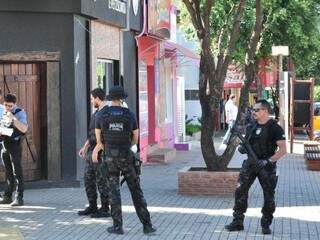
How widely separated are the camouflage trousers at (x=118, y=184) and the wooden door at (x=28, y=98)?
474 cm

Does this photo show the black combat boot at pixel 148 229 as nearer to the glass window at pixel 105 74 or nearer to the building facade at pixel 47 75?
the building facade at pixel 47 75

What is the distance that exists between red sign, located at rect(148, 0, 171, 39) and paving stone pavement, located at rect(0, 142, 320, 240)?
20.1ft

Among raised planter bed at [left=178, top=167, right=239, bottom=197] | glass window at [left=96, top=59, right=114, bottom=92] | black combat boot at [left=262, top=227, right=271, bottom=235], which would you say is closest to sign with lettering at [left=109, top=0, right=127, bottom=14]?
glass window at [left=96, top=59, right=114, bottom=92]

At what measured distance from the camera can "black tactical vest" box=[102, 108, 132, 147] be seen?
884 centimetres

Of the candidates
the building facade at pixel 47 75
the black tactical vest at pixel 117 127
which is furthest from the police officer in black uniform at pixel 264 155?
the building facade at pixel 47 75

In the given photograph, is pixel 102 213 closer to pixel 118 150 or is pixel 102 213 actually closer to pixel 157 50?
pixel 118 150

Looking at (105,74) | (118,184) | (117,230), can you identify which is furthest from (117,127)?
(105,74)

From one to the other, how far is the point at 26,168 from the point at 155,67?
8570 mm

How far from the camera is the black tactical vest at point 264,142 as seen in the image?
8.79m

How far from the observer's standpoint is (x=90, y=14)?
45.8 feet

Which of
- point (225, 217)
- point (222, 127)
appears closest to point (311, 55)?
point (222, 127)

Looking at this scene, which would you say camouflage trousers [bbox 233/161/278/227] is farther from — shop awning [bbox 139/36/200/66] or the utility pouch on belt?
shop awning [bbox 139/36/200/66]

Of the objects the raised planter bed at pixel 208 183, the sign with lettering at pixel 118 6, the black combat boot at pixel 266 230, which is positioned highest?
the sign with lettering at pixel 118 6

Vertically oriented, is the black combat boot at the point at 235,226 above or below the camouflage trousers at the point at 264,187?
below
